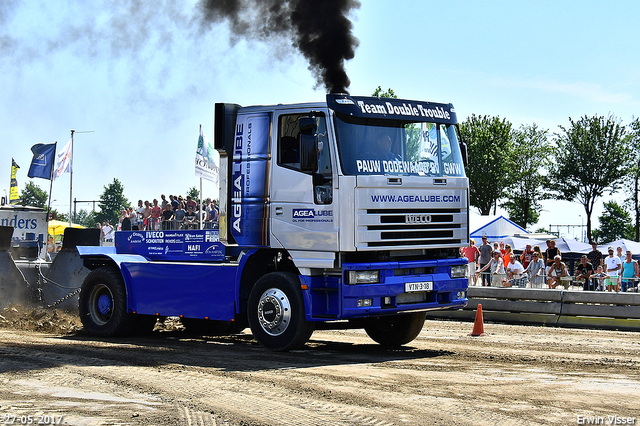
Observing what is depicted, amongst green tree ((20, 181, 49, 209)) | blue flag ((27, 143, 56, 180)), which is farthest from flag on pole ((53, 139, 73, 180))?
green tree ((20, 181, 49, 209))

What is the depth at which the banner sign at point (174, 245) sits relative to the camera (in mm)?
11727


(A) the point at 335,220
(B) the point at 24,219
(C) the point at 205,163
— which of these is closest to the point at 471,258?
(C) the point at 205,163

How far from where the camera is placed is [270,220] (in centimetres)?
1026

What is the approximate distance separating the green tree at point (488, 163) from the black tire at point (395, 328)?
155ft

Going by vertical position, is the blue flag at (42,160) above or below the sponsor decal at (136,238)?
above

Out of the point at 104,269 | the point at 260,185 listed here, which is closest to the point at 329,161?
the point at 260,185

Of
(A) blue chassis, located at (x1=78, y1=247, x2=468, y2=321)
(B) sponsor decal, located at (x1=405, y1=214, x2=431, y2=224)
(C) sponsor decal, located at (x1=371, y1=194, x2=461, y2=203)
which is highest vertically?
(C) sponsor decal, located at (x1=371, y1=194, x2=461, y2=203)

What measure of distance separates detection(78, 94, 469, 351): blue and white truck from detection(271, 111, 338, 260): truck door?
0.01 m

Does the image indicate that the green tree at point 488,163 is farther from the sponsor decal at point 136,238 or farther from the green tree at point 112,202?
the green tree at point 112,202

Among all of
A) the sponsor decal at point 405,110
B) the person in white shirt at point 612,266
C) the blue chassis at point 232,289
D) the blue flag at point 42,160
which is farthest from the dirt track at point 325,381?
the blue flag at point 42,160

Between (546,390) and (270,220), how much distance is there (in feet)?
14.3

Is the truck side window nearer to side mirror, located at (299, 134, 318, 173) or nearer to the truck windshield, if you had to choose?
side mirror, located at (299, 134, 318, 173)

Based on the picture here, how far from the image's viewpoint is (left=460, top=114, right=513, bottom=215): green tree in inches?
2302

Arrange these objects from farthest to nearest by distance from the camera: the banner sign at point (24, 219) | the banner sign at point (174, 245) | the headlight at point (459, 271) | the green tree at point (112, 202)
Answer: the green tree at point (112, 202)
the banner sign at point (24, 219)
the banner sign at point (174, 245)
the headlight at point (459, 271)
